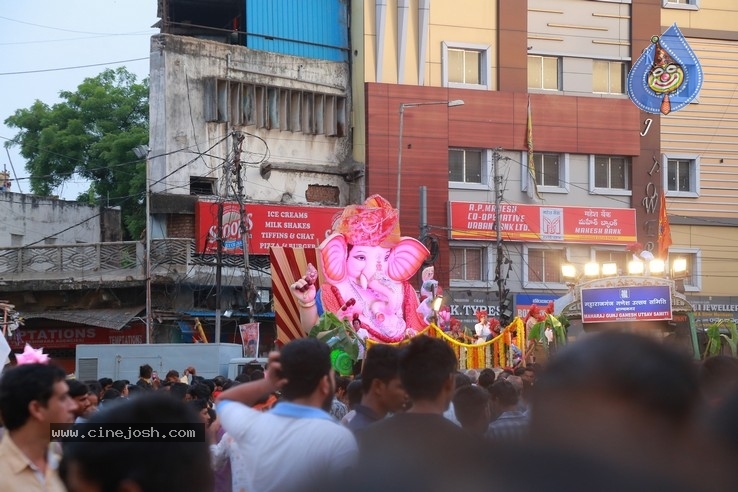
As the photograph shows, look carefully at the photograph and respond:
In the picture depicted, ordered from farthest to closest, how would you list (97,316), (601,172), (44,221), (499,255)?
(44,221) < (601,172) < (97,316) < (499,255)

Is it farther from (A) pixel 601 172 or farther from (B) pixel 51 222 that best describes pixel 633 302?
(B) pixel 51 222

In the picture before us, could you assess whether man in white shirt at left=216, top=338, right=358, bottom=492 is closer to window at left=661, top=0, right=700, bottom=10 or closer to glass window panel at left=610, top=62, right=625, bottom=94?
glass window panel at left=610, top=62, right=625, bottom=94

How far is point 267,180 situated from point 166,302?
15.5 feet

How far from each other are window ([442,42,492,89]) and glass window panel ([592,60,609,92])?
12.4ft

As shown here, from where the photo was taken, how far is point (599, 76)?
3856cm

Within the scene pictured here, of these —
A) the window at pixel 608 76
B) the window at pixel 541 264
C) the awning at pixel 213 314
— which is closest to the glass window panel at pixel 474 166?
the window at pixel 541 264

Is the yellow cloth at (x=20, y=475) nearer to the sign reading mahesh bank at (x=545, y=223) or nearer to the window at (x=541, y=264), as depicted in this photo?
the sign reading mahesh bank at (x=545, y=223)

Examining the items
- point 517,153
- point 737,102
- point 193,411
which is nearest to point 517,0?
point 517,153

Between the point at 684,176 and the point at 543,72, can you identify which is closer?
the point at 543,72

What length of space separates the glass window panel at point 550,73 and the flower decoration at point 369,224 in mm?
12493

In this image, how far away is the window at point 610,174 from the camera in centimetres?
3816

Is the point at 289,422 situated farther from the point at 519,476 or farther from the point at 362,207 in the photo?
the point at 362,207

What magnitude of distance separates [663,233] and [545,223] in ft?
12.5

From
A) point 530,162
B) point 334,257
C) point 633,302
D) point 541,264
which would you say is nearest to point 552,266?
point 541,264
